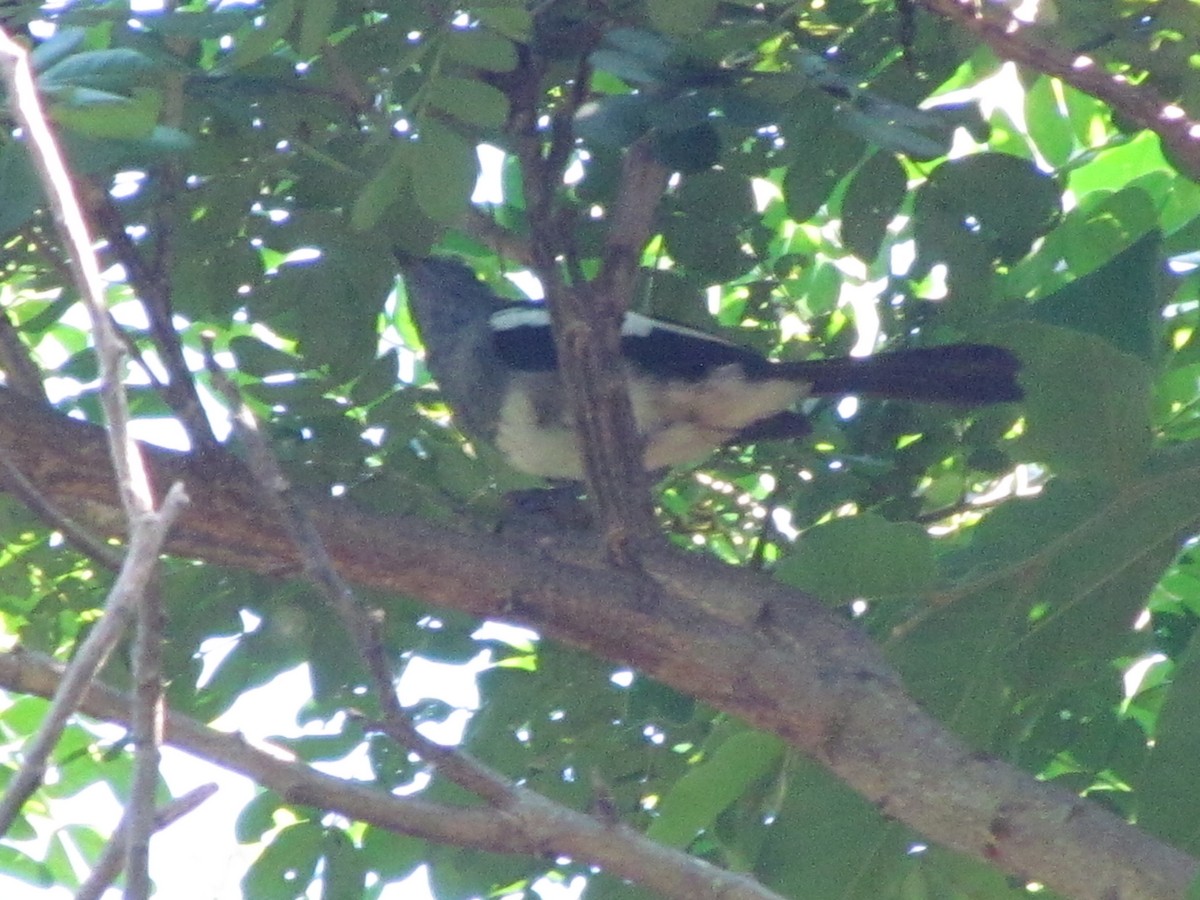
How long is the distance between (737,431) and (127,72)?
2.01 meters

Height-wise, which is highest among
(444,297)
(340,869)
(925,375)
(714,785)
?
(444,297)

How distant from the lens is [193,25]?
2043 millimetres

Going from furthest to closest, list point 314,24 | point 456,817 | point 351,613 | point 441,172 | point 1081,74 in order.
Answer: point 441,172 < point 314,24 < point 1081,74 < point 456,817 < point 351,613

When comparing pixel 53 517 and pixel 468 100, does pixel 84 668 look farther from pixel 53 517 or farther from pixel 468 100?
pixel 468 100

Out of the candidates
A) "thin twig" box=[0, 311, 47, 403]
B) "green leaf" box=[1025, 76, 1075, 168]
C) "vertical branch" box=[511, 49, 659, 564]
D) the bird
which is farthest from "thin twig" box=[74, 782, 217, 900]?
"green leaf" box=[1025, 76, 1075, 168]

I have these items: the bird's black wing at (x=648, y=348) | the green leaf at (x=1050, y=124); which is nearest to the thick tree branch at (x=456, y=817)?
the bird's black wing at (x=648, y=348)

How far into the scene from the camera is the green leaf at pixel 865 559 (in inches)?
80.0

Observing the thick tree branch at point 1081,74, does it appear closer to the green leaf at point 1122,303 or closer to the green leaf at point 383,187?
the green leaf at point 1122,303

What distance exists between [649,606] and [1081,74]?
87cm

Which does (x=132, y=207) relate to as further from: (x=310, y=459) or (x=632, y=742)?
(x=632, y=742)

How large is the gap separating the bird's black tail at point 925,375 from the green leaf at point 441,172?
796 mm

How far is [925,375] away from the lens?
2.91 metres

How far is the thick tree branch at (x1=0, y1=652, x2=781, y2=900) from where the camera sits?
1.66 m

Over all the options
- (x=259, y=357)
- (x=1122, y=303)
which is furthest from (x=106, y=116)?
(x=1122, y=303)
